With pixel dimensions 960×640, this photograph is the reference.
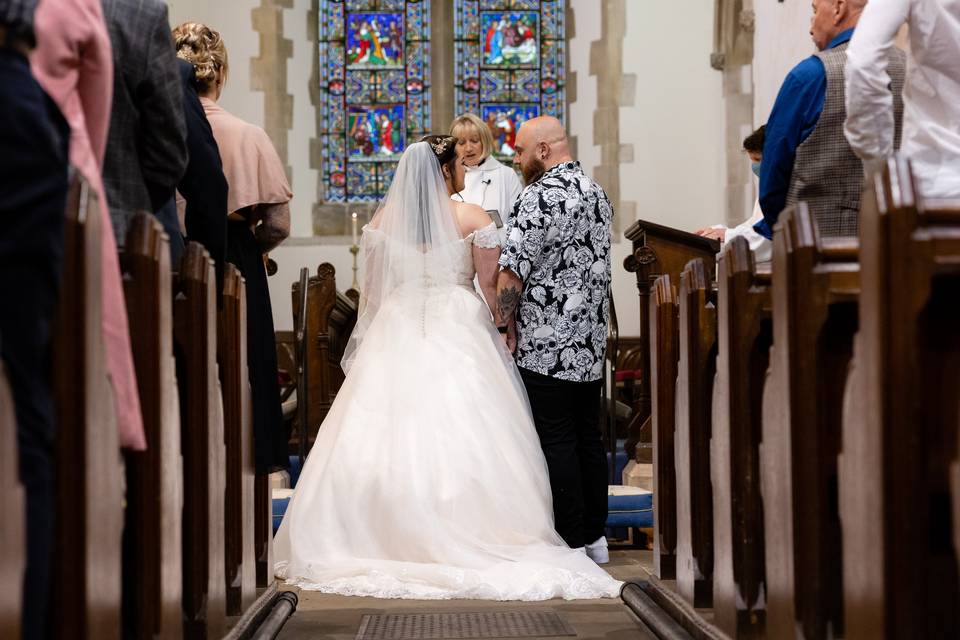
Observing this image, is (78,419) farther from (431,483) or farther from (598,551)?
(598,551)

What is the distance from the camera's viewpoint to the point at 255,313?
3947mm

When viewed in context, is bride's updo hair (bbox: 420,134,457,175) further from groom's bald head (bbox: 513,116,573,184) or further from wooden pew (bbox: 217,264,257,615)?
wooden pew (bbox: 217,264,257,615)

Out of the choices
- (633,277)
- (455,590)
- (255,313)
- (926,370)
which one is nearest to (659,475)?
(455,590)

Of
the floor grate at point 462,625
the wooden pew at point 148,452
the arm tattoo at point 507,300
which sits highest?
the arm tattoo at point 507,300

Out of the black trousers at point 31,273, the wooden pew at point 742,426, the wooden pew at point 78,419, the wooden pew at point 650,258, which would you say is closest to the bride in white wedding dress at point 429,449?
the wooden pew at point 650,258

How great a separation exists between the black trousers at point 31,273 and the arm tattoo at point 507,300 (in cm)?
333

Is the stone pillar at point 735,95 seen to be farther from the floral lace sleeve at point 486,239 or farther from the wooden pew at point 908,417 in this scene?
the wooden pew at point 908,417

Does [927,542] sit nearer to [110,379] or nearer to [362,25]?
[110,379]

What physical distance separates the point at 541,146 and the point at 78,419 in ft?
11.1

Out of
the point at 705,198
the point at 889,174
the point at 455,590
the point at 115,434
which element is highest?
the point at 705,198

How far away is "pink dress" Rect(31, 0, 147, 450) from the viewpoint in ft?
6.54

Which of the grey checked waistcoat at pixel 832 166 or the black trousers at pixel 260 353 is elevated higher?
the grey checked waistcoat at pixel 832 166

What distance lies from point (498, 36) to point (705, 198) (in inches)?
101

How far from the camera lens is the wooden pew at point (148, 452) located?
7.47 feet
